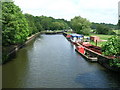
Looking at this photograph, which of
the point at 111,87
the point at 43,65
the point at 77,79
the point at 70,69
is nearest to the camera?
the point at 111,87

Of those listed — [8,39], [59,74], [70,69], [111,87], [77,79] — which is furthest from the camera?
[8,39]

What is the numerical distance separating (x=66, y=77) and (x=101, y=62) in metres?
12.4

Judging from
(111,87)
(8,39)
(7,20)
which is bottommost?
(111,87)

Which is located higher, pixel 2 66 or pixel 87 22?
pixel 87 22

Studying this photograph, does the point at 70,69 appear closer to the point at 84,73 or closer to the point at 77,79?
the point at 84,73

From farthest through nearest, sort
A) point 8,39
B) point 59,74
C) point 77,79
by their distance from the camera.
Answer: point 8,39 → point 59,74 → point 77,79

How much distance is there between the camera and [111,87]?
92.1ft

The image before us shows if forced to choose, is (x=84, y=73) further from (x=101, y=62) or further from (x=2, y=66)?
(x=2, y=66)

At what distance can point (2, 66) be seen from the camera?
38.2 meters

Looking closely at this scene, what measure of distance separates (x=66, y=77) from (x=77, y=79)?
1.90m

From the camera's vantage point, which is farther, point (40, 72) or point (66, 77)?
point (40, 72)

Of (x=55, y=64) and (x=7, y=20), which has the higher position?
(x=7, y=20)

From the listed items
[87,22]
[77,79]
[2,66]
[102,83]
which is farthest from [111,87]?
[87,22]


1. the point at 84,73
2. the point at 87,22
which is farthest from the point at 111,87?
the point at 87,22
